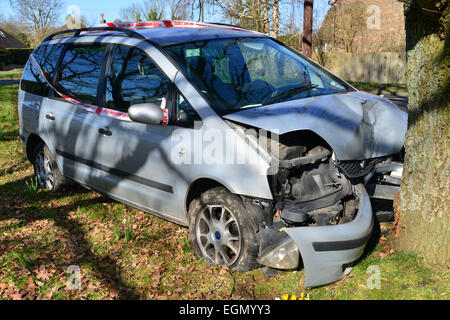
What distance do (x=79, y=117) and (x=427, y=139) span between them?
11.4 feet

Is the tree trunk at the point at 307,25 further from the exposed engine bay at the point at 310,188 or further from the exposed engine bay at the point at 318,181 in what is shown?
the exposed engine bay at the point at 310,188

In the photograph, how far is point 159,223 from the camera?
16.7 feet

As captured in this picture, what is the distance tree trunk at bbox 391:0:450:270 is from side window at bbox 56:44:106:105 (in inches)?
122

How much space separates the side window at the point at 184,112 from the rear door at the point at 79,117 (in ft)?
3.38

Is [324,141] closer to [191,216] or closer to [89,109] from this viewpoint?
[191,216]

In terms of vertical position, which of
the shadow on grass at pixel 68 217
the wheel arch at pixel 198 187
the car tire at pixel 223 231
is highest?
the wheel arch at pixel 198 187

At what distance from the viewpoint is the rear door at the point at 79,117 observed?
4.86 metres

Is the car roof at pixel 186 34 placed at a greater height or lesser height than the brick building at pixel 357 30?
lesser

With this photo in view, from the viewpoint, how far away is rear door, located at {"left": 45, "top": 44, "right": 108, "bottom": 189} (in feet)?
15.9

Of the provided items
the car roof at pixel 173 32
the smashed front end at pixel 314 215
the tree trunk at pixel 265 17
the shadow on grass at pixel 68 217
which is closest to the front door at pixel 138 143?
the car roof at pixel 173 32

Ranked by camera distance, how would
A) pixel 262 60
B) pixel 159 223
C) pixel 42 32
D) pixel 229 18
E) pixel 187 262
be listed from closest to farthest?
1. pixel 187 262
2. pixel 262 60
3. pixel 159 223
4. pixel 229 18
5. pixel 42 32

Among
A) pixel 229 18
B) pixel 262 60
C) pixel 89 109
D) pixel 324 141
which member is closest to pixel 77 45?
pixel 89 109

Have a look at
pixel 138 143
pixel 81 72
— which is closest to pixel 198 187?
pixel 138 143
